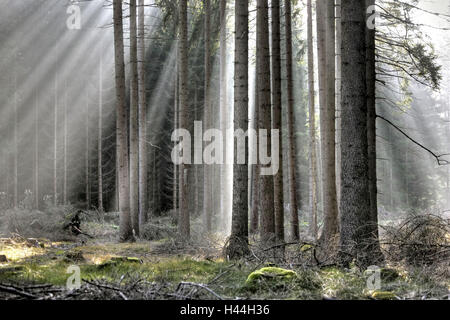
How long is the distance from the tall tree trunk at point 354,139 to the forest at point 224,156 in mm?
25

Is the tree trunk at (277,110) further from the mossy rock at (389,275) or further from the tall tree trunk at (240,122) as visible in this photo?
the mossy rock at (389,275)

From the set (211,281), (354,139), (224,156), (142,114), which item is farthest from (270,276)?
(224,156)

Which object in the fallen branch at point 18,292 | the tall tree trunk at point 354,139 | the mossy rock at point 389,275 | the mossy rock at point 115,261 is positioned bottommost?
the mossy rock at point 115,261

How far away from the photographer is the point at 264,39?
1116 centimetres

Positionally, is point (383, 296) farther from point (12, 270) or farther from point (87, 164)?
point (87, 164)

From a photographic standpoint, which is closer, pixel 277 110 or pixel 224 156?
pixel 277 110

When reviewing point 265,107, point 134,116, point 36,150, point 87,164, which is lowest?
point 87,164

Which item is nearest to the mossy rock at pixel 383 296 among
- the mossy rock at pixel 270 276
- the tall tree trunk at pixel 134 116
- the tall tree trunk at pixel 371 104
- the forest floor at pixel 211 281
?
the forest floor at pixel 211 281

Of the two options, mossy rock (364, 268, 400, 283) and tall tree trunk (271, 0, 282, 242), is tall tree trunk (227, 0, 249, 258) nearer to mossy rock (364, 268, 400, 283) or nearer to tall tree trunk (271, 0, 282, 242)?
tall tree trunk (271, 0, 282, 242)

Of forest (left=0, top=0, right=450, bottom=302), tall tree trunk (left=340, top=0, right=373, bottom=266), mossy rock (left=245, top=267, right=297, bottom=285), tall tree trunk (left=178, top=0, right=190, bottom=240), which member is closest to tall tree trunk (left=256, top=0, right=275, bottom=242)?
forest (left=0, top=0, right=450, bottom=302)

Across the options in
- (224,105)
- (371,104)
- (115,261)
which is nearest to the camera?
(115,261)

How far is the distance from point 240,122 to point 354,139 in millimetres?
3052

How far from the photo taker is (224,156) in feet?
64.6

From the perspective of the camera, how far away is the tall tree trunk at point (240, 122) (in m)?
9.99
